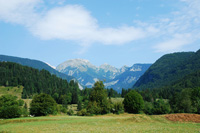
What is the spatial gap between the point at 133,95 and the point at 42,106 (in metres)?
56.6

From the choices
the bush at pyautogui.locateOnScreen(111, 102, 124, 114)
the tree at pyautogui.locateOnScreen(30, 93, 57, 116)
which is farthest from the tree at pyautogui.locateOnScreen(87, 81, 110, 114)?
the tree at pyautogui.locateOnScreen(30, 93, 57, 116)

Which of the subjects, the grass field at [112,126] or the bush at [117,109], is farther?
the bush at [117,109]

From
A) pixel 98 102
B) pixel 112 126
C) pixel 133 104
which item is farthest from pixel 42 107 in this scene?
pixel 133 104

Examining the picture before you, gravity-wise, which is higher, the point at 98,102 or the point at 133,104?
the point at 98,102

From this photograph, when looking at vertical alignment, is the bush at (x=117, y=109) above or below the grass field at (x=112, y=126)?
below

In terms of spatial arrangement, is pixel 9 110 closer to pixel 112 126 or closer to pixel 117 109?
pixel 117 109

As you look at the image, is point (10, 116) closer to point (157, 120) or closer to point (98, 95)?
point (98, 95)

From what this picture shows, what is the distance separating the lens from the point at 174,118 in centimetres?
5400

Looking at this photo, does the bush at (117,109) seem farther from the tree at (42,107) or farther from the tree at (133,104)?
the tree at (42,107)

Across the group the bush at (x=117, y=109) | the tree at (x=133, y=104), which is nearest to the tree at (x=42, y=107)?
the bush at (x=117, y=109)

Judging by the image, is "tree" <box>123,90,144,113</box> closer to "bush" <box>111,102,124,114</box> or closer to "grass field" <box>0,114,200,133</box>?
"bush" <box>111,102,124,114</box>

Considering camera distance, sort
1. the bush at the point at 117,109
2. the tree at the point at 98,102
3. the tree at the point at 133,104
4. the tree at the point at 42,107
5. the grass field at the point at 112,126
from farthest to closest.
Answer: the tree at the point at 133,104
the bush at the point at 117,109
the tree at the point at 98,102
the tree at the point at 42,107
the grass field at the point at 112,126

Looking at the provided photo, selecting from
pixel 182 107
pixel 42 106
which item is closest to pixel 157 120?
pixel 42 106

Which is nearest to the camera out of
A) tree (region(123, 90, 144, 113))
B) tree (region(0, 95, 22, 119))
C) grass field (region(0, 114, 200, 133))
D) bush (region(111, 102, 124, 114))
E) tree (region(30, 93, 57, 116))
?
grass field (region(0, 114, 200, 133))
